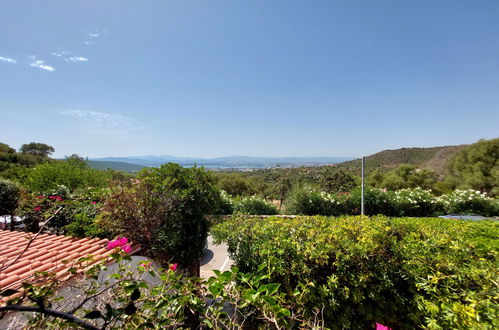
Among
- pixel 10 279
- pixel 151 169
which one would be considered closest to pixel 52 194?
pixel 151 169

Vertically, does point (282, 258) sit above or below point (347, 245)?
below

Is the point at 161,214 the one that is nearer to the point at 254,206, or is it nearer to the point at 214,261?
the point at 214,261

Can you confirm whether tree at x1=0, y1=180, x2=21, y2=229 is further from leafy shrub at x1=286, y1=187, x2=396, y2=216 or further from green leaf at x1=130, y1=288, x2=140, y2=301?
leafy shrub at x1=286, y1=187, x2=396, y2=216

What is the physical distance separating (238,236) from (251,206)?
23.9 feet

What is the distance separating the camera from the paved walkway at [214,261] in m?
5.28

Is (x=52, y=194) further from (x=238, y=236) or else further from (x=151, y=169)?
(x=238, y=236)

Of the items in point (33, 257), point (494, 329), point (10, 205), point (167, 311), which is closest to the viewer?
point (167, 311)

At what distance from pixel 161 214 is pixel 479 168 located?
2604 cm

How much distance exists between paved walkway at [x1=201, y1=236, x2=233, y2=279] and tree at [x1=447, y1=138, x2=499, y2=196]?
69.3 feet

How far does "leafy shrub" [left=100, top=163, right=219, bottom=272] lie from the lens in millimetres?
3273

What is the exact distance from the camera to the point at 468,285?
187 cm

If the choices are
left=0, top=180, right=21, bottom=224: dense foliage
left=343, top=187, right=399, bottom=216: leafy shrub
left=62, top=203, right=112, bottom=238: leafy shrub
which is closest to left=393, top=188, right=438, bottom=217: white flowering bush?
left=343, top=187, right=399, bottom=216: leafy shrub

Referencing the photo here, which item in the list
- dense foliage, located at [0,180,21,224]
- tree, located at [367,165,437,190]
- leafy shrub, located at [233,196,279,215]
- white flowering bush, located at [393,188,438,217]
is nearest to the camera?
dense foliage, located at [0,180,21,224]

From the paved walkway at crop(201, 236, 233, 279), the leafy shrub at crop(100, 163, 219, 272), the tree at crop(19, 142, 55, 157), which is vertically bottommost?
the paved walkway at crop(201, 236, 233, 279)
